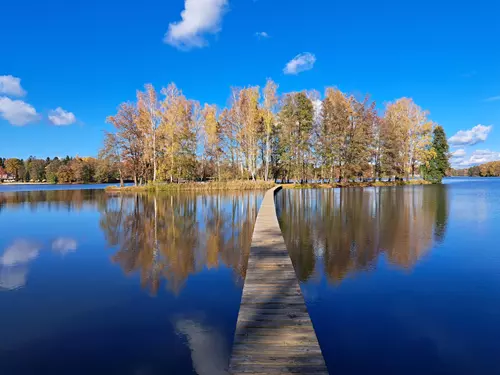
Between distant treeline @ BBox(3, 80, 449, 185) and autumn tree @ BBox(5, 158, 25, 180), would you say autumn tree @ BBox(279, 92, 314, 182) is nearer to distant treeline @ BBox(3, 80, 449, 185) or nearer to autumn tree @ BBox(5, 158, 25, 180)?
distant treeline @ BBox(3, 80, 449, 185)

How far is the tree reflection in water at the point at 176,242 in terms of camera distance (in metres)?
7.38

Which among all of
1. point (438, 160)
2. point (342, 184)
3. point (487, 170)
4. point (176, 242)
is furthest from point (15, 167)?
point (487, 170)

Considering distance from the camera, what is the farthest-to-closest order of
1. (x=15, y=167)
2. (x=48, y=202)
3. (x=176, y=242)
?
(x=15, y=167) → (x=48, y=202) → (x=176, y=242)

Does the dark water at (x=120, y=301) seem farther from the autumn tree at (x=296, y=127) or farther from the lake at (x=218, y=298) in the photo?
the autumn tree at (x=296, y=127)

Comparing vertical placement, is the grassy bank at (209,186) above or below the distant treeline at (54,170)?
below

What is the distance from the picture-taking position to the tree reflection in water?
24.2ft

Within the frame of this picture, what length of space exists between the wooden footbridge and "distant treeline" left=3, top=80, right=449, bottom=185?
30537mm

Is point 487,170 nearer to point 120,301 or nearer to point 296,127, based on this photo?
point 296,127

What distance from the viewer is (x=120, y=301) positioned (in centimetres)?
562

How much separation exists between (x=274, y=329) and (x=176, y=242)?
7.20 m

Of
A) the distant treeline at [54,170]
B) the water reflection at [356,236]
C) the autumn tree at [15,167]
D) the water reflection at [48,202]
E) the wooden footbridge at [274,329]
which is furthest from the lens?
the autumn tree at [15,167]

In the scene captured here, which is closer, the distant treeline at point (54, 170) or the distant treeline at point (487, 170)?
the distant treeline at point (54, 170)

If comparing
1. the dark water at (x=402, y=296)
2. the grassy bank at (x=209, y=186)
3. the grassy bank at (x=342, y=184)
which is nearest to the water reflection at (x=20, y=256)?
the dark water at (x=402, y=296)

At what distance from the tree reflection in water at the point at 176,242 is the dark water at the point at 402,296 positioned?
1.90 m
